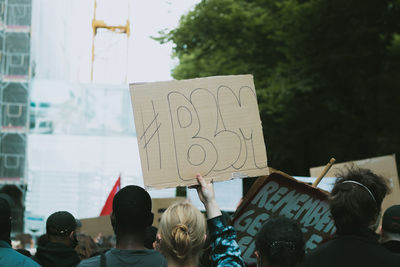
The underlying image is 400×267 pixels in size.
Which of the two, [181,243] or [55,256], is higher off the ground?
[181,243]

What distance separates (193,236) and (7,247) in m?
0.95

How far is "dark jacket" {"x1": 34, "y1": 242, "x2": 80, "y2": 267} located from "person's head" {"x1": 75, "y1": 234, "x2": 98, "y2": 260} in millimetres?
1010

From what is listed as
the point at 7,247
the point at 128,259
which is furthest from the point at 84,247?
the point at 128,259

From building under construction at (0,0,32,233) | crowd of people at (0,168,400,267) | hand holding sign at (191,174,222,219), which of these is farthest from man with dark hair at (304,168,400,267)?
building under construction at (0,0,32,233)

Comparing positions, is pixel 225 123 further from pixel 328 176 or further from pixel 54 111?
pixel 54 111

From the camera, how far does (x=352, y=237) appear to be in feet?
8.64

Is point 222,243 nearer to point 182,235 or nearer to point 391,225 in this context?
point 182,235

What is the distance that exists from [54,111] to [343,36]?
38.5 ft

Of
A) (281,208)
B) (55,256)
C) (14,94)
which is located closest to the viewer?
(281,208)

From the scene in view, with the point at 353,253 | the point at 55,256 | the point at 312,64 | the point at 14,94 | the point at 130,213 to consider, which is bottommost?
the point at 55,256

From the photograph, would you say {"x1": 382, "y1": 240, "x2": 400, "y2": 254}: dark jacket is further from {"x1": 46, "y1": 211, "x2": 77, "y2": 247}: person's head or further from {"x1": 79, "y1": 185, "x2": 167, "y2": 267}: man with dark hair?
{"x1": 46, "y1": 211, "x2": 77, "y2": 247}: person's head

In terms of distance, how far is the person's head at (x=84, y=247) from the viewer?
205 inches

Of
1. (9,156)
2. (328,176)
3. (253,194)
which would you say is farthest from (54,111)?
(253,194)

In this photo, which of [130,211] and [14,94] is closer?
[130,211]
